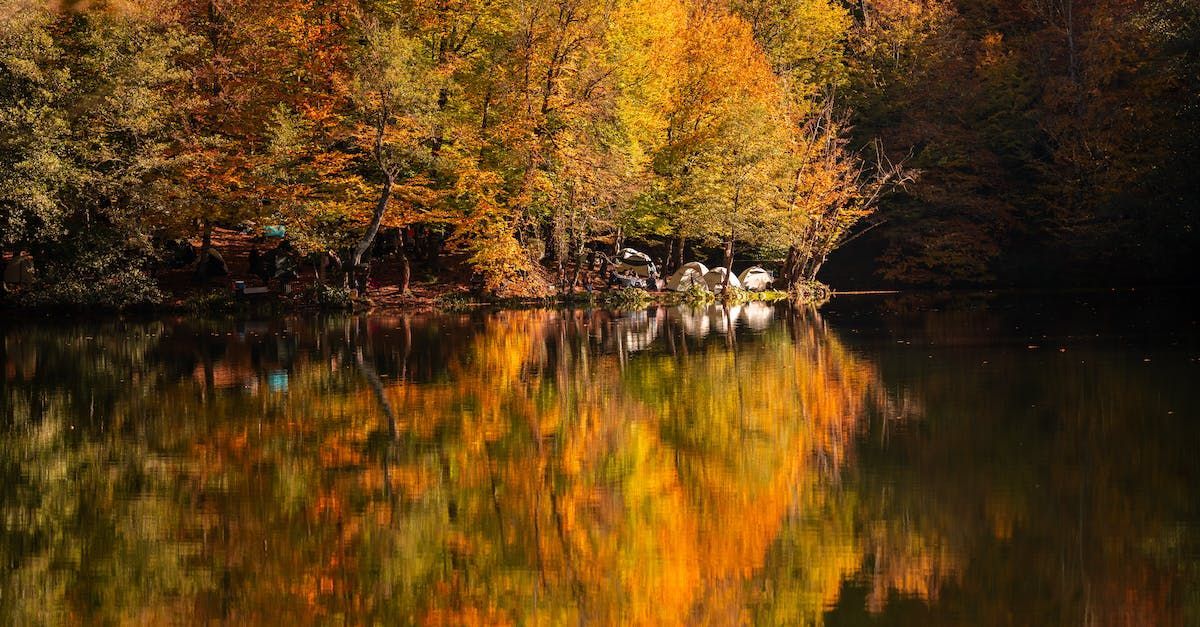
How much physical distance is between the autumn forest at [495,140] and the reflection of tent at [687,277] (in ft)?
4.71

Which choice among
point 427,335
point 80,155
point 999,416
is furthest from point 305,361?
point 80,155

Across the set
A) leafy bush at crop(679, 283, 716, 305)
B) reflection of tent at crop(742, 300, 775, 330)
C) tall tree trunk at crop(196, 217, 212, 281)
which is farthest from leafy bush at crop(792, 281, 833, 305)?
tall tree trunk at crop(196, 217, 212, 281)

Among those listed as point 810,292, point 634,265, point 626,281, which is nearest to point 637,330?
point 626,281

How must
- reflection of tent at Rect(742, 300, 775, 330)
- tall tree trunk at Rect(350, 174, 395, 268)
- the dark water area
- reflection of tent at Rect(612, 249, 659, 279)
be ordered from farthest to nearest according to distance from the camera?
reflection of tent at Rect(612, 249, 659, 279)
tall tree trunk at Rect(350, 174, 395, 268)
reflection of tent at Rect(742, 300, 775, 330)
the dark water area

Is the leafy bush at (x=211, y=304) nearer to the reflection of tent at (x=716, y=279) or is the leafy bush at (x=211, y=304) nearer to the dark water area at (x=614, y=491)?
the dark water area at (x=614, y=491)

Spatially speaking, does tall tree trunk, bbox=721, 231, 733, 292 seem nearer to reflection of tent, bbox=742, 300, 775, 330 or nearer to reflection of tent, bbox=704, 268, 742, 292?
reflection of tent, bbox=704, 268, 742, 292

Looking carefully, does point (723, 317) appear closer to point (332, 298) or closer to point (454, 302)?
point (454, 302)

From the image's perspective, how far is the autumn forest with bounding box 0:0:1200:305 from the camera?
125ft

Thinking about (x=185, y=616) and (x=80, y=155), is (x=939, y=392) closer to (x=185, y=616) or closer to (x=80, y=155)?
(x=185, y=616)

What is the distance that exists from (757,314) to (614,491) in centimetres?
2714

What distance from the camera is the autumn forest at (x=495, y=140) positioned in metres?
38.1

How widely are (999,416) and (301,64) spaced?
103 feet

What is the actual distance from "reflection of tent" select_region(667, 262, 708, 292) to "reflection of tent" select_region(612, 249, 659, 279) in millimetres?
903

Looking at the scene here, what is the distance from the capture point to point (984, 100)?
176 feet
